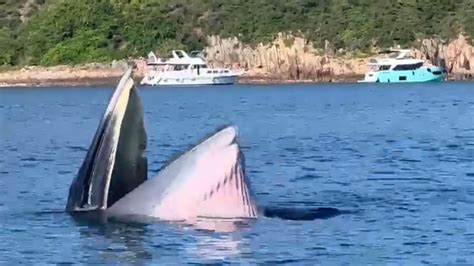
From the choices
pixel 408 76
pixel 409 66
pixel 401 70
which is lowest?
pixel 408 76

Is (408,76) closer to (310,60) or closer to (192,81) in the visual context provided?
(310,60)

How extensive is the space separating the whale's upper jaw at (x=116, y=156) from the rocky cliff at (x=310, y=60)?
416 feet

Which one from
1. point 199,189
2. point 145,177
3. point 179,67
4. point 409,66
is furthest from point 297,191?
point 179,67

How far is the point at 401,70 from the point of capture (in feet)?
464

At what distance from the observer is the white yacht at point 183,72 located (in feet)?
468

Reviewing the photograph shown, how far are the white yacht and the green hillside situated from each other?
655 centimetres

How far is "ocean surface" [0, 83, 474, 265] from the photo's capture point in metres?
Answer: 20.8

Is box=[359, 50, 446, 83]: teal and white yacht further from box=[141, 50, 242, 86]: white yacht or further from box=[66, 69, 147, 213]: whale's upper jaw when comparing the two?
box=[66, 69, 147, 213]: whale's upper jaw

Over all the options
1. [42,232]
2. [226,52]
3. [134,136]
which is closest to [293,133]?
[42,232]

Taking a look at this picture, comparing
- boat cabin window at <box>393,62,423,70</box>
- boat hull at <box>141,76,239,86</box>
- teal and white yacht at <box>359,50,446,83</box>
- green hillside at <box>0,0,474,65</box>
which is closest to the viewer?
teal and white yacht at <box>359,50,446,83</box>

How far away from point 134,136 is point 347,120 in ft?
163

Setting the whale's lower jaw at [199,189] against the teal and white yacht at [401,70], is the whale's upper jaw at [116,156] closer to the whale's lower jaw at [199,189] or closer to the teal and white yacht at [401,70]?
the whale's lower jaw at [199,189]

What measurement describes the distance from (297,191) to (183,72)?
116343 mm

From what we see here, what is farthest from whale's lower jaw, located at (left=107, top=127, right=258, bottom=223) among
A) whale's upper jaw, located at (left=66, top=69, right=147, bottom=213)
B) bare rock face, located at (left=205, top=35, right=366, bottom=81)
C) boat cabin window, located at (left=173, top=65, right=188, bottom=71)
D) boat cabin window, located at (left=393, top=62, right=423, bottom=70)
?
bare rock face, located at (left=205, top=35, right=366, bottom=81)
